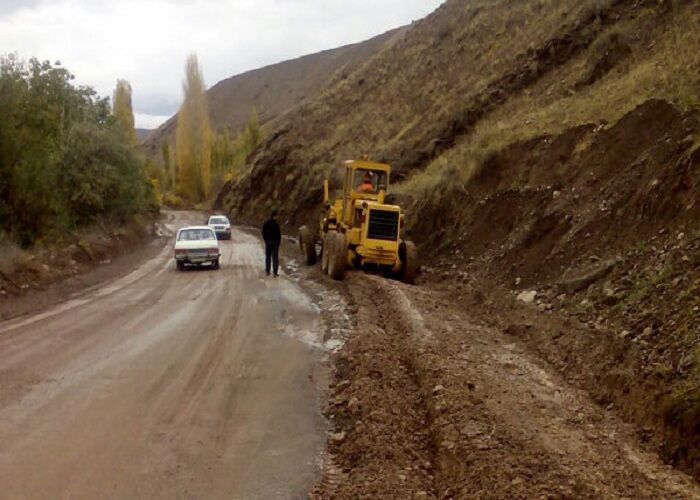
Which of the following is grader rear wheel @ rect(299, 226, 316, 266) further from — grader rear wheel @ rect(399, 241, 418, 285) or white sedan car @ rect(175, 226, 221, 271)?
grader rear wheel @ rect(399, 241, 418, 285)

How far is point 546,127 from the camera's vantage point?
819 inches

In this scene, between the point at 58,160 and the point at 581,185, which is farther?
the point at 58,160

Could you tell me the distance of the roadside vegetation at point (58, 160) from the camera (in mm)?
23109

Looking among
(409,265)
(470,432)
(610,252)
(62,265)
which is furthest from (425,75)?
(470,432)

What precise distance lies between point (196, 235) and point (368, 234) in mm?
9272

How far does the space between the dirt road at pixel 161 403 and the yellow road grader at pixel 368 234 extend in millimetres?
4068

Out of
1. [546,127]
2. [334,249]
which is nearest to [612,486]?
[334,249]

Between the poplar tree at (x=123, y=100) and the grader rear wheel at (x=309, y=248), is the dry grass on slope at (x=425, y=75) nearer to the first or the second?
the grader rear wheel at (x=309, y=248)

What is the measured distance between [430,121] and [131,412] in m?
27.4

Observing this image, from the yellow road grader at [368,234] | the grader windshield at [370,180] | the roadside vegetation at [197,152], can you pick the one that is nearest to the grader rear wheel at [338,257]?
the yellow road grader at [368,234]

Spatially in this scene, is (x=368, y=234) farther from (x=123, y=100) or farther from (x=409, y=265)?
(x=123, y=100)

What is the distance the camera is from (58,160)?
3127 centimetres

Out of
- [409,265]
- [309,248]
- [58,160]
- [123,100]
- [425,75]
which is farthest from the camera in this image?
[123,100]

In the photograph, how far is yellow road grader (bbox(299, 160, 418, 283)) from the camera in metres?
19.4
